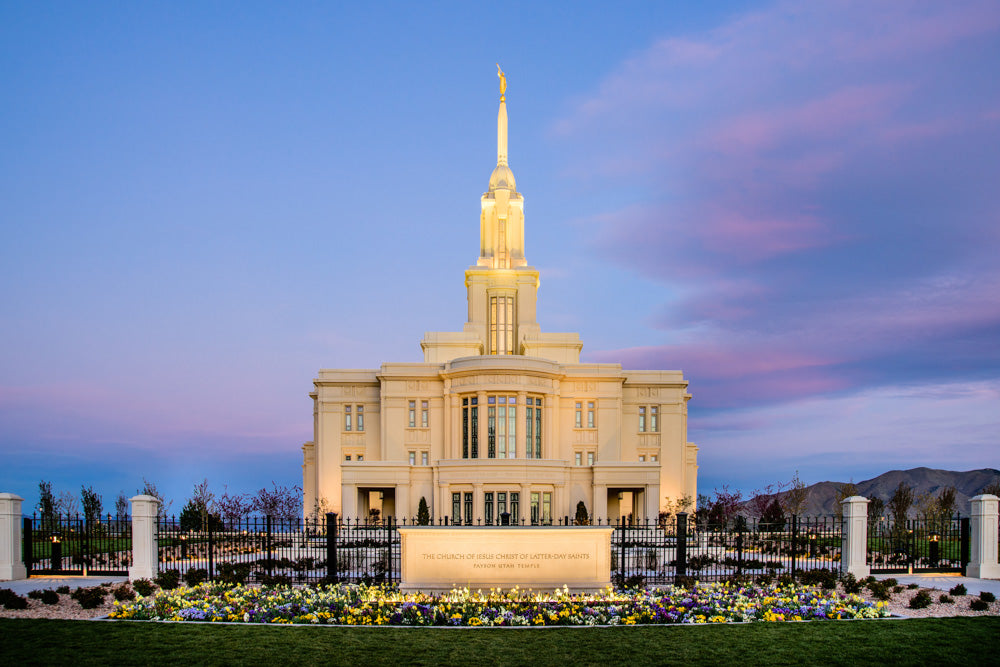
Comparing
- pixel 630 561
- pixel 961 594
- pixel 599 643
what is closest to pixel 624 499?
pixel 630 561

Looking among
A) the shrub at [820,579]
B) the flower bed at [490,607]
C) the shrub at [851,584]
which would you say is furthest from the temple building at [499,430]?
the flower bed at [490,607]

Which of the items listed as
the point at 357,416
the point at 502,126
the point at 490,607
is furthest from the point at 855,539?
the point at 502,126

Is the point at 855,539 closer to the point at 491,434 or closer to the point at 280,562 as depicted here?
the point at 280,562

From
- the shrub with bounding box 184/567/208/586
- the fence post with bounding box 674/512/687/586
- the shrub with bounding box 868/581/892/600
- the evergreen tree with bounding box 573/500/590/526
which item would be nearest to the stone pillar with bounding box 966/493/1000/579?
the shrub with bounding box 868/581/892/600

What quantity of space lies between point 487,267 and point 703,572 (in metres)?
32.0

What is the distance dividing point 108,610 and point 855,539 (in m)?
19.1

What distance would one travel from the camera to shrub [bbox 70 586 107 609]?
16.4 m

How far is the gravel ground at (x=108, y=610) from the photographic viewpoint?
619 inches

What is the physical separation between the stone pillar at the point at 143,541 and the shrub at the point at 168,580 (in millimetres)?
656

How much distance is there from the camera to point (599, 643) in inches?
505

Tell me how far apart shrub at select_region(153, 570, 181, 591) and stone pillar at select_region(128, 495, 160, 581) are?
66cm

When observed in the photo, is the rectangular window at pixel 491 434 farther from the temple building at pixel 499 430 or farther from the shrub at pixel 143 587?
the shrub at pixel 143 587

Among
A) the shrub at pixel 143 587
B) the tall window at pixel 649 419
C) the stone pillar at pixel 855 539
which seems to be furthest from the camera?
the tall window at pixel 649 419

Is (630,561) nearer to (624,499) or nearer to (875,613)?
(875,613)
